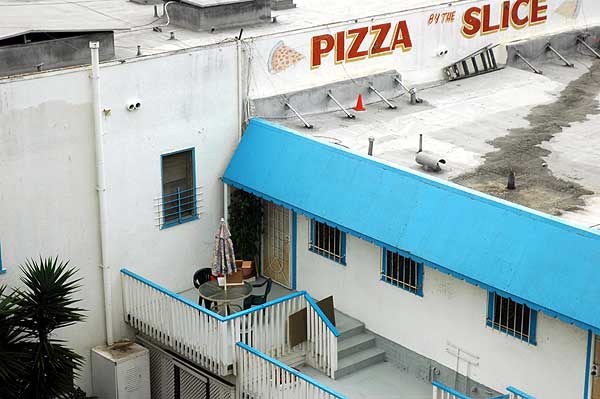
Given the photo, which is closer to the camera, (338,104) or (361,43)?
(338,104)

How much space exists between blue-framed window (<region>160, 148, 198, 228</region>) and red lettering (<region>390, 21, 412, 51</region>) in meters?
5.69

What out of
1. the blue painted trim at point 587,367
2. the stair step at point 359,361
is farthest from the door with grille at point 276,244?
the blue painted trim at point 587,367

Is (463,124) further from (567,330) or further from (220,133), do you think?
(567,330)

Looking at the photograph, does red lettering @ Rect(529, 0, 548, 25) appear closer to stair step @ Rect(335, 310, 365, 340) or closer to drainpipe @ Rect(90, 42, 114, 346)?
stair step @ Rect(335, 310, 365, 340)

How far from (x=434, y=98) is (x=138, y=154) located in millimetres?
7372

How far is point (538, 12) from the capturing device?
97.5 feet

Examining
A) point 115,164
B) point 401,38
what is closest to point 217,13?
point 401,38

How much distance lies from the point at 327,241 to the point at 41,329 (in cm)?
595

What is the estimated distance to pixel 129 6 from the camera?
27.9 metres

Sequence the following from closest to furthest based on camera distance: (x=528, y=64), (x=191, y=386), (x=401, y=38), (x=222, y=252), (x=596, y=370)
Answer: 1. (x=596, y=370)
2. (x=222, y=252)
3. (x=191, y=386)
4. (x=401, y=38)
5. (x=528, y=64)

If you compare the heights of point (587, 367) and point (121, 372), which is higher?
point (587, 367)

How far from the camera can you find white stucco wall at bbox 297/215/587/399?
65.0 feet

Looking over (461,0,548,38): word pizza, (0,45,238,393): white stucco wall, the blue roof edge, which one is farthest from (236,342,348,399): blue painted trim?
(461,0,548,38): word pizza

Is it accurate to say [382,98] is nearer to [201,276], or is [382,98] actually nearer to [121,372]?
[201,276]
